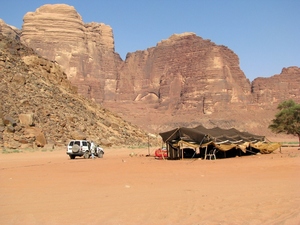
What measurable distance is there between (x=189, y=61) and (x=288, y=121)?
93.1m

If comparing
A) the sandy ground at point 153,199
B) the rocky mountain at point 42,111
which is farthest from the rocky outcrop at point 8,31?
the sandy ground at point 153,199

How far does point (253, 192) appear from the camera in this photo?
31.9 ft

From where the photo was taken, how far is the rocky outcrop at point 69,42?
128 meters

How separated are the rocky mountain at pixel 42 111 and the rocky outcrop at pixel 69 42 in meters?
78.8

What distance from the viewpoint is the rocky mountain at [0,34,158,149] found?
112ft

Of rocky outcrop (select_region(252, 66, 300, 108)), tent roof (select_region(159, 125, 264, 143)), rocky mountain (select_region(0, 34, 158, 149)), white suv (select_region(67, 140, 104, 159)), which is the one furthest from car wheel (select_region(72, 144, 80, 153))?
rocky outcrop (select_region(252, 66, 300, 108))

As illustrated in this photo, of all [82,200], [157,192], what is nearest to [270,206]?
[157,192]

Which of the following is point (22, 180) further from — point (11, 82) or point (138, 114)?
point (138, 114)

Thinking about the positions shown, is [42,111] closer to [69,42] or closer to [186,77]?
[69,42]

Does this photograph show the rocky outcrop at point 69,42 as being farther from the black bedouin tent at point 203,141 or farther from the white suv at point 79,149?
Result: the black bedouin tent at point 203,141

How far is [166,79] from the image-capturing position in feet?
454

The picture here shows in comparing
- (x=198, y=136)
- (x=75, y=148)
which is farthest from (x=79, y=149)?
(x=198, y=136)

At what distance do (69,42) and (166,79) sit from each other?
35115 mm

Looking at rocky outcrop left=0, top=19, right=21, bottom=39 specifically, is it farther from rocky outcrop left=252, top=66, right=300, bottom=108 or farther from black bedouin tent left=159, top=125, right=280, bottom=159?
black bedouin tent left=159, top=125, right=280, bottom=159
